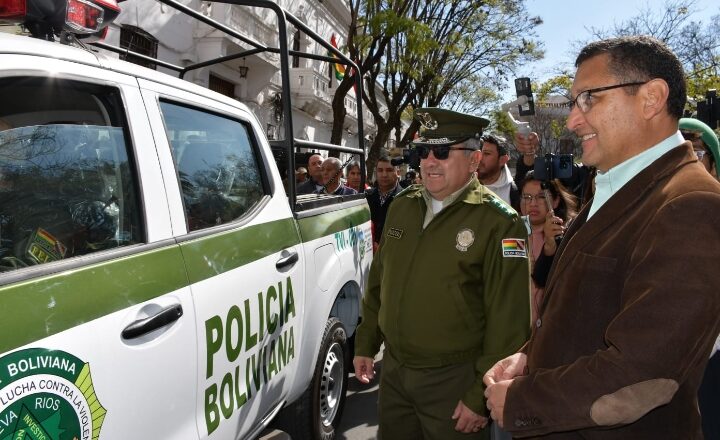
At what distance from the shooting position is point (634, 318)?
3.39 feet

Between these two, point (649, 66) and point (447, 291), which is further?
point (447, 291)

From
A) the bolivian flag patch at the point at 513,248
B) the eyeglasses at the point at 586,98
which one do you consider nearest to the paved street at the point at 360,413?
the bolivian flag patch at the point at 513,248

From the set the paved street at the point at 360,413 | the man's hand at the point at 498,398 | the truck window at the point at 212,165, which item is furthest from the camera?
the paved street at the point at 360,413

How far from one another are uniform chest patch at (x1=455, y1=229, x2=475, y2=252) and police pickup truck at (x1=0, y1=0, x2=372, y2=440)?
0.75 m

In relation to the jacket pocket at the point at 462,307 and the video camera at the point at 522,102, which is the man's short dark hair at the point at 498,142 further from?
the jacket pocket at the point at 462,307

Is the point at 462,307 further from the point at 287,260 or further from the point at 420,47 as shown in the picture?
the point at 420,47

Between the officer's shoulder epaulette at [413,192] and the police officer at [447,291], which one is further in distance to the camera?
the officer's shoulder epaulette at [413,192]

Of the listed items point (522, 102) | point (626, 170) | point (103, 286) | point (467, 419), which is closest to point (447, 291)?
point (467, 419)

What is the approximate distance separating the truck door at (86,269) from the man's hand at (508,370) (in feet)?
2.89

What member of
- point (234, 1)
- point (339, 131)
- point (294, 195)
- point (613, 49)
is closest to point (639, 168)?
point (613, 49)

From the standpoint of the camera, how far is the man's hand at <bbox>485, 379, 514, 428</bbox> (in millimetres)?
1241

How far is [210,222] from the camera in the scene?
207cm

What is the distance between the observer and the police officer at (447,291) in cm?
211

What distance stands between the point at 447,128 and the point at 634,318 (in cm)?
145
